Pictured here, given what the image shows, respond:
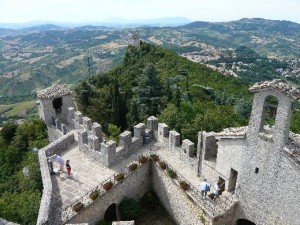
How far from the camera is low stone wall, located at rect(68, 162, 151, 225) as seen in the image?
1888 centimetres

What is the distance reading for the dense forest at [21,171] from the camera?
23.5 m

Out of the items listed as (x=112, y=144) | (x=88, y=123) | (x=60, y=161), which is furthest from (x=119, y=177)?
(x=88, y=123)

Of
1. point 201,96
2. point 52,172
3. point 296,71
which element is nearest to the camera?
point 52,172

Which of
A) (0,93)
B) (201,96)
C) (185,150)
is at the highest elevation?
(185,150)

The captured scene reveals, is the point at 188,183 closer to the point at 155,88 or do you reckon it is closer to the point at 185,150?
the point at 185,150

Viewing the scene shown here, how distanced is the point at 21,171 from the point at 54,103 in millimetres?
7358

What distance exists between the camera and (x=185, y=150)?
22.4 meters

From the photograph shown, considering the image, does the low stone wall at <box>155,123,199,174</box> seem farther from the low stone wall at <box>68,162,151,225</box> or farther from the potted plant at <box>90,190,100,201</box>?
the potted plant at <box>90,190,100,201</box>

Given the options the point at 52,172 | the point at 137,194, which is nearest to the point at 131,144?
the point at 137,194

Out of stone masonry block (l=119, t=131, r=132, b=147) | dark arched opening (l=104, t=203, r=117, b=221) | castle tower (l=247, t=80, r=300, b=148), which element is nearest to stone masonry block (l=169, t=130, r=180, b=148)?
stone masonry block (l=119, t=131, r=132, b=147)

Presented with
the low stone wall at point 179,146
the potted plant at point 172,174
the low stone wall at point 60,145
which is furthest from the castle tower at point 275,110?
the low stone wall at point 60,145

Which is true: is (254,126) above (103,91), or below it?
above

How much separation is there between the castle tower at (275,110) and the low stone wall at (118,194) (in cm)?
858

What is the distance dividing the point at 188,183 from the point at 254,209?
13.3 feet
